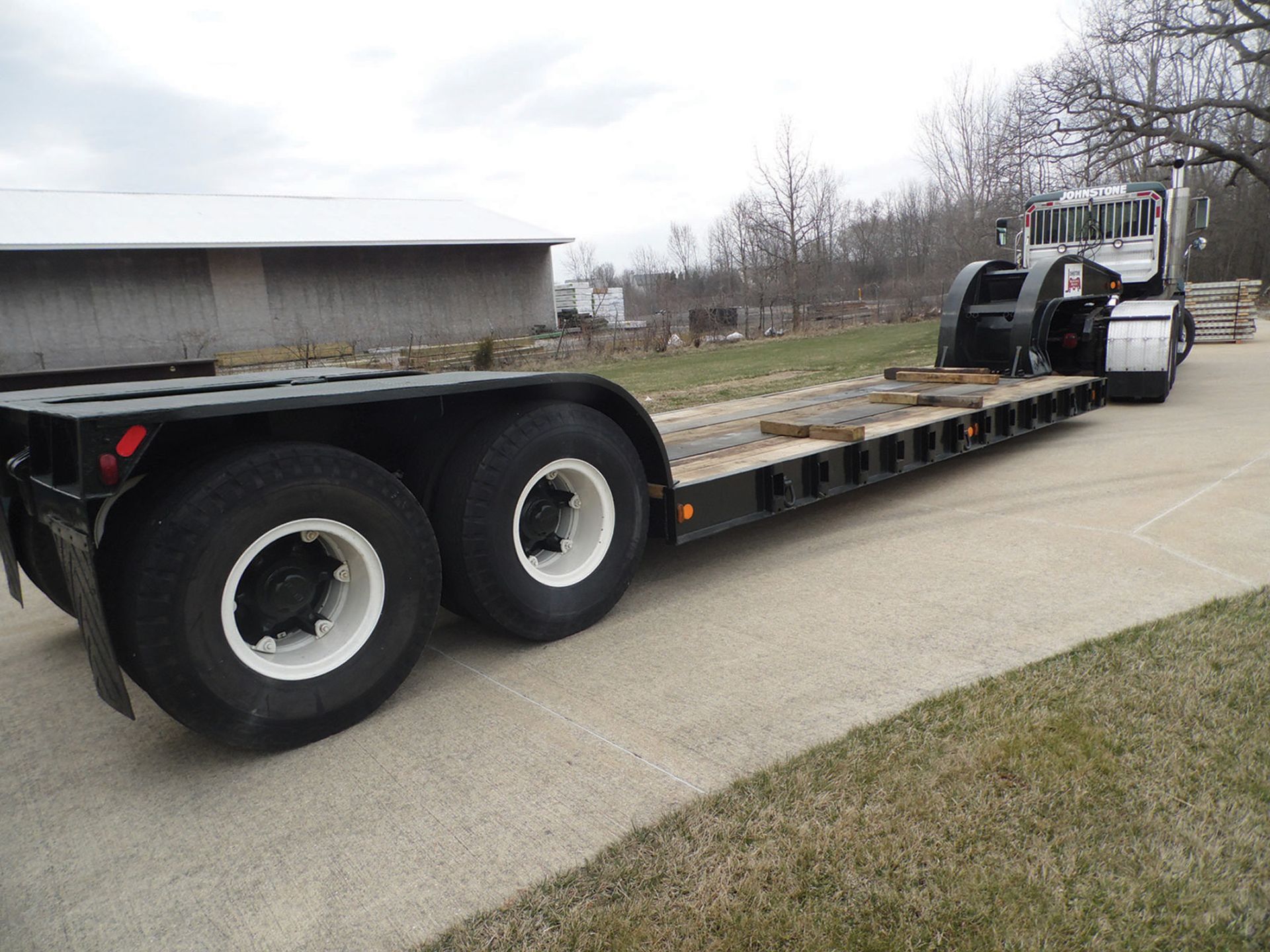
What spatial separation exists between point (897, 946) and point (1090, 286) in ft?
32.1

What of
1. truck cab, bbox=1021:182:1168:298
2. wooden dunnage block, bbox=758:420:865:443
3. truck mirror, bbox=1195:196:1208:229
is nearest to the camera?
wooden dunnage block, bbox=758:420:865:443

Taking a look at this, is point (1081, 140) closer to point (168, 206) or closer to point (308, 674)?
point (168, 206)

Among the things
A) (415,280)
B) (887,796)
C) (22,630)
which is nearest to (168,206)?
(415,280)

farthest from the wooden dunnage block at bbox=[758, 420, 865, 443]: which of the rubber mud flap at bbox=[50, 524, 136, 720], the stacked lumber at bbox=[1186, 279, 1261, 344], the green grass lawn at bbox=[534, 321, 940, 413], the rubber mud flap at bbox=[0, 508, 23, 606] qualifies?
the stacked lumber at bbox=[1186, 279, 1261, 344]

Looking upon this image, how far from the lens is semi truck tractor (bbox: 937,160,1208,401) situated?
8.95 m

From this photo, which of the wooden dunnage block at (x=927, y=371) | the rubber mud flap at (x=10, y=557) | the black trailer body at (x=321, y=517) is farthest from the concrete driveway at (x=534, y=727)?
the wooden dunnage block at (x=927, y=371)

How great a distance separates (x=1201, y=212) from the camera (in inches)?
436

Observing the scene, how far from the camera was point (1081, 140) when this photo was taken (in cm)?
2977

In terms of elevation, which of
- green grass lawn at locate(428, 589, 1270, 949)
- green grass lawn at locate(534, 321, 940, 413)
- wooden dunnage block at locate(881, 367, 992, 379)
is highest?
wooden dunnage block at locate(881, 367, 992, 379)

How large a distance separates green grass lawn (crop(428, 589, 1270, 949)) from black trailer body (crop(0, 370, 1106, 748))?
1.25m

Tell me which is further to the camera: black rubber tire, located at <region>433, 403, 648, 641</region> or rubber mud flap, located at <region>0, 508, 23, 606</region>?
rubber mud flap, located at <region>0, 508, 23, 606</region>

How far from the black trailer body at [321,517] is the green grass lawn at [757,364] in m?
7.43

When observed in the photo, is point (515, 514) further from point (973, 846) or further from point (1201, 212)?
point (1201, 212)

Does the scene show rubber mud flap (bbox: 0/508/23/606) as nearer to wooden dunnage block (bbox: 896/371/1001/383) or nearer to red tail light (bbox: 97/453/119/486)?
red tail light (bbox: 97/453/119/486)
